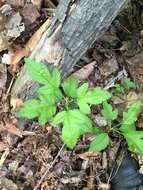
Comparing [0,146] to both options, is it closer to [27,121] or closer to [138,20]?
[27,121]

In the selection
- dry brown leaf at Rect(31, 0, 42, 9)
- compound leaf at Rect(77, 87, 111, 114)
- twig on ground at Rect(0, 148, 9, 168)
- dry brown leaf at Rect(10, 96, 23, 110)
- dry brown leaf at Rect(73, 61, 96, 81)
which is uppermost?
dry brown leaf at Rect(31, 0, 42, 9)

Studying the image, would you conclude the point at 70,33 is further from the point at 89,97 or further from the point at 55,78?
the point at 89,97

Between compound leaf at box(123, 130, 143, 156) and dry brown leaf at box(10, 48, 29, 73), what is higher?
dry brown leaf at box(10, 48, 29, 73)

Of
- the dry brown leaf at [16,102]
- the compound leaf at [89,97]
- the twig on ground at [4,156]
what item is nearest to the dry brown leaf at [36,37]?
the dry brown leaf at [16,102]

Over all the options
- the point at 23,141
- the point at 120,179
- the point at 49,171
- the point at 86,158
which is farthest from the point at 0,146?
the point at 120,179

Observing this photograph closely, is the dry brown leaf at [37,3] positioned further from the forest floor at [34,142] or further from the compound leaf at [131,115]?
the compound leaf at [131,115]

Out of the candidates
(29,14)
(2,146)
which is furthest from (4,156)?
(29,14)

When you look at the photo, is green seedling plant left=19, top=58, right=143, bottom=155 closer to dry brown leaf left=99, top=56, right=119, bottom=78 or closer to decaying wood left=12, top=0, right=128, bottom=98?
decaying wood left=12, top=0, right=128, bottom=98

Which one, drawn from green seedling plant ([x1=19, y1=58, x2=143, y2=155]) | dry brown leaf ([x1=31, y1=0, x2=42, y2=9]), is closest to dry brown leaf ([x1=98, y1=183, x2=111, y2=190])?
green seedling plant ([x1=19, y1=58, x2=143, y2=155])
